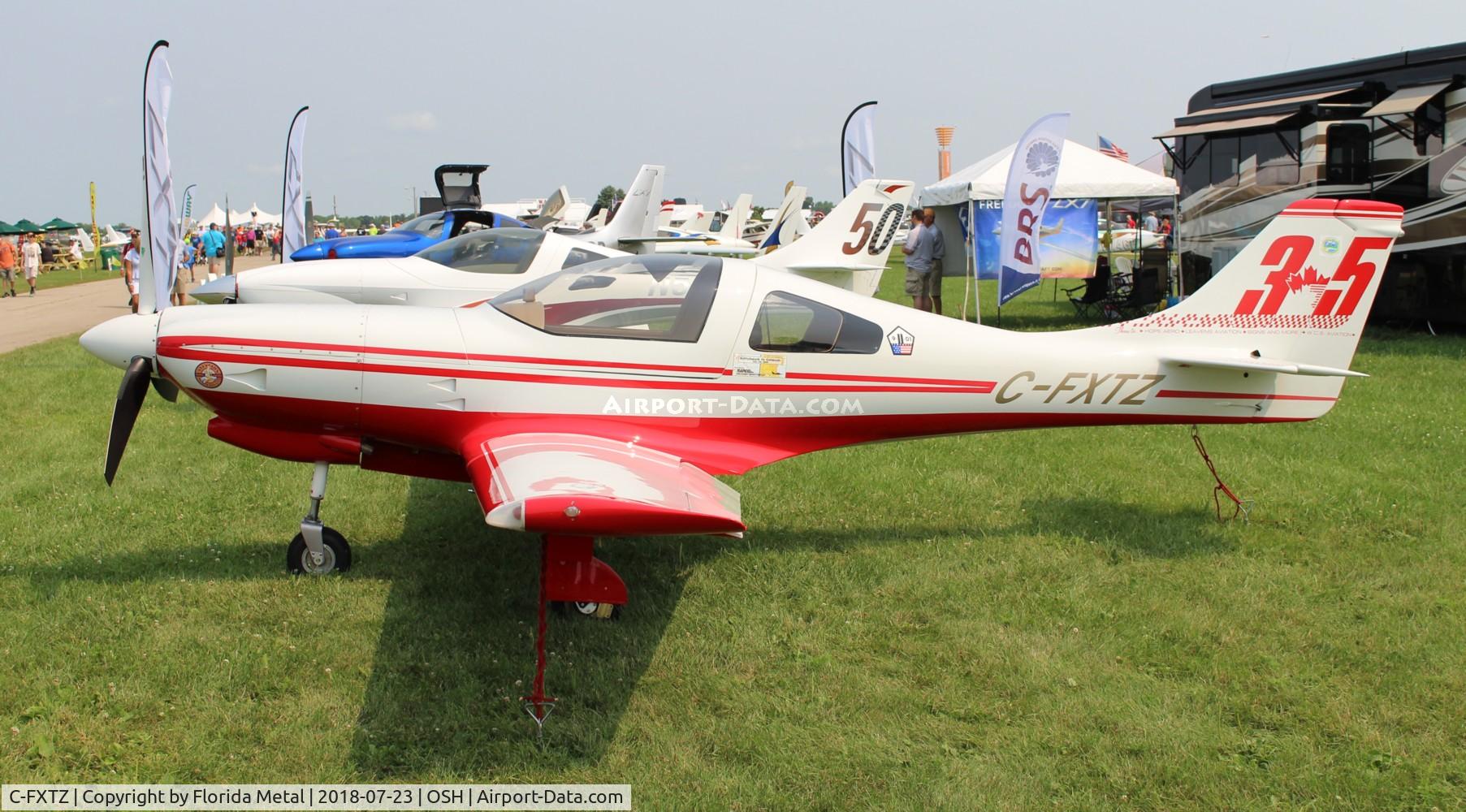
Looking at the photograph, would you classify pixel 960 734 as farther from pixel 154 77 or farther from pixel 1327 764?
pixel 154 77

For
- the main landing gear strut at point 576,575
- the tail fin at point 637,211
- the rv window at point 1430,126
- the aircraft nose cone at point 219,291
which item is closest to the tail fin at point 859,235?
the tail fin at point 637,211

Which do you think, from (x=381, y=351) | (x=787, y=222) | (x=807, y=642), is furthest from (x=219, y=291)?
(x=787, y=222)

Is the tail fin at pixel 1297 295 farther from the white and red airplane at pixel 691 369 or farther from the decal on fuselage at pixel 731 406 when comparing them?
→ the decal on fuselage at pixel 731 406

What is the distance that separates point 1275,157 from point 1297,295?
37.4ft

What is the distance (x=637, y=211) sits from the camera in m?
20.1

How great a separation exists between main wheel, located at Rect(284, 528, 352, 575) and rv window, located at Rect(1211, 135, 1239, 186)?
15.6m

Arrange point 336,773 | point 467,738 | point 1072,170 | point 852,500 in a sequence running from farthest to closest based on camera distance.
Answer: point 1072,170, point 852,500, point 467,738, point 336,773

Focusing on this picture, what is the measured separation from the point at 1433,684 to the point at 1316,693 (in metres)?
0.54

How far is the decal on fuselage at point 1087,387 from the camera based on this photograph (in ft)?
19.0

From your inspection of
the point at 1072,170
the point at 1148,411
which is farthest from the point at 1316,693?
the point at 1072,170

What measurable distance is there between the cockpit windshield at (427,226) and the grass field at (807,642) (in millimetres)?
9229

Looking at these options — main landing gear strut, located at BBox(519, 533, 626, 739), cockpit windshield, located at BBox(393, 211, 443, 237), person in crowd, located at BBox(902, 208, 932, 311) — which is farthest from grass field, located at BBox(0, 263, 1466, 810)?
person in crowd, located at BBox(902, 208, 932, 311)

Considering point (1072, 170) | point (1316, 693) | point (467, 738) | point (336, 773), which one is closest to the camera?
point (336, 773)

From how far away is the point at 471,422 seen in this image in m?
5.34
